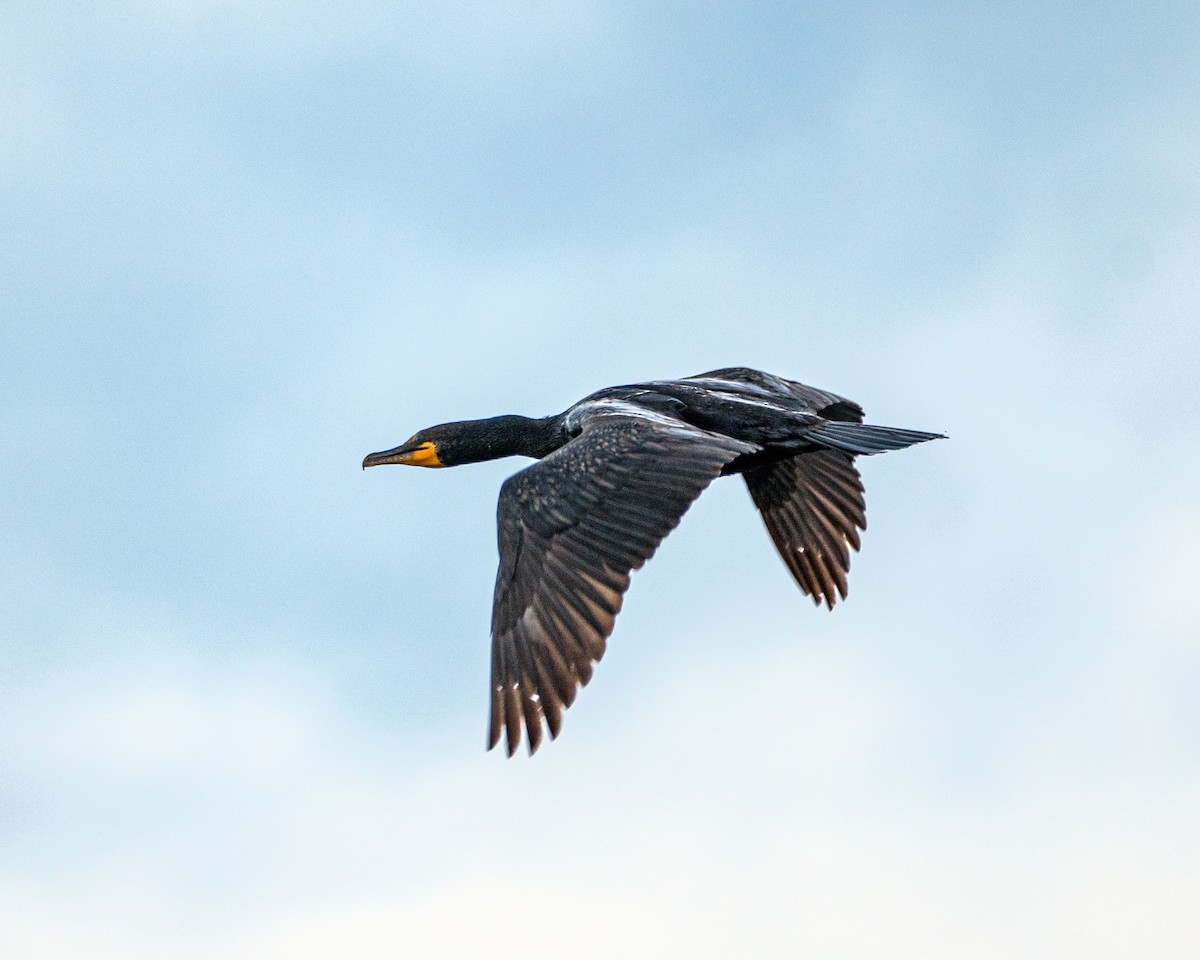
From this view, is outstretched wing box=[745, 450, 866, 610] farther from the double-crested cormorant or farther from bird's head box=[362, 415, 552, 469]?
bird's head box=[362, 415, 552, 469]

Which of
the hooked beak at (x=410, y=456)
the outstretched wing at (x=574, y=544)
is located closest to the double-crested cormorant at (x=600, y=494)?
the outstretched wing at (x=574, y=544)

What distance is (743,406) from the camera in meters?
11.3

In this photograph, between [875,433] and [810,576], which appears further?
[810,576]

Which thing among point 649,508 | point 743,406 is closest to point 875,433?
point 743,406

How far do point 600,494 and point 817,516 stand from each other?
3.56 m

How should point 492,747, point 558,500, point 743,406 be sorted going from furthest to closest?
point 743,406 < point 558,500 < point 492,747

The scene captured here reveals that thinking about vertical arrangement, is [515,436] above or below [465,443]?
below

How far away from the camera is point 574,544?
375 inches

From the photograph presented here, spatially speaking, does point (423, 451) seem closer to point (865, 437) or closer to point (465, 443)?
point (465, 443)

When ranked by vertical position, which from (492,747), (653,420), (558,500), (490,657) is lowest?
(492,747)

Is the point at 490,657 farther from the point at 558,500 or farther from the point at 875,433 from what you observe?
the point at 875,433

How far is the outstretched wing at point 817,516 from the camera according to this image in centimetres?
1271

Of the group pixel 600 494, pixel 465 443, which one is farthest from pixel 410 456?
pixel 600 494

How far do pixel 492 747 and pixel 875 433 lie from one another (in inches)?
135
